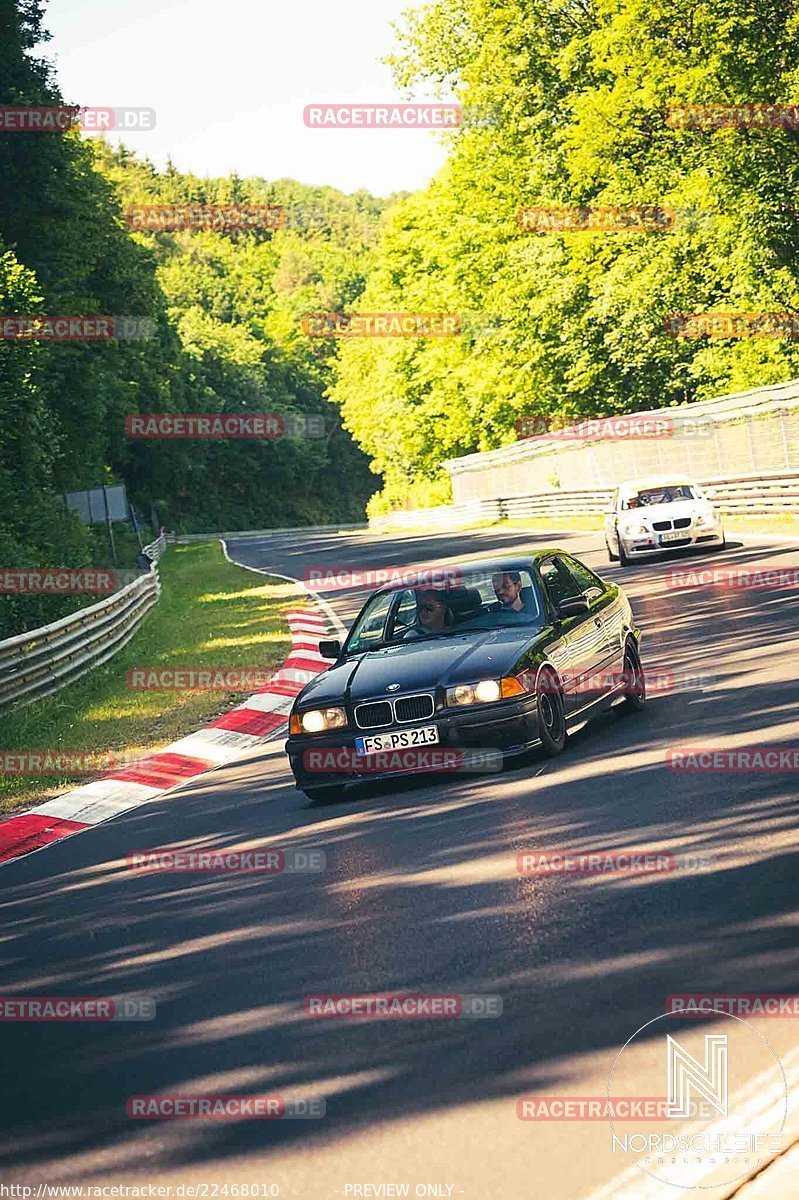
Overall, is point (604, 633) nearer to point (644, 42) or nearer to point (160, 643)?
point (160, 643)

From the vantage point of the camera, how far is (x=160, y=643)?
26531 millimetres

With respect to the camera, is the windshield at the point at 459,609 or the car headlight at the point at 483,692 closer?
the car headlight at the point at 483,692

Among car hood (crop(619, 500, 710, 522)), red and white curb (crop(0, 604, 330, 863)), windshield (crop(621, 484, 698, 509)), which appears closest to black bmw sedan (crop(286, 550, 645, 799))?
red and white curb (crop(0, 604, 330, 863))

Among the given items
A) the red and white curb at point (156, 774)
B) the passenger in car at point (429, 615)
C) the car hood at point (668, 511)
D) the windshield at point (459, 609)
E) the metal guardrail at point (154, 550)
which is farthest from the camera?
the metal guardrail at point (154, 550)

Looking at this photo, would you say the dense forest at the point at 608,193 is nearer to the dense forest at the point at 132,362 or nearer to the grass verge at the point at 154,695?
the dense forest at the point at 132,362

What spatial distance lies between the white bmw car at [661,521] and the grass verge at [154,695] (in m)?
6.09

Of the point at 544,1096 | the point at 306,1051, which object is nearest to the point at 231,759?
the point at 306,1051

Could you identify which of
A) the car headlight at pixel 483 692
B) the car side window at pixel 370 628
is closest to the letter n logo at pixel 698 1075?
the car headlight at pixel 483 692

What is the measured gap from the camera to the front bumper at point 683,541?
27.4 meters

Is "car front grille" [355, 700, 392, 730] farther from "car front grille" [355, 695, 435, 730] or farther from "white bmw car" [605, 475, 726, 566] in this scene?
"white bmw car" [605, 475, 726, 566]

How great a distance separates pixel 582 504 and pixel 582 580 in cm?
3445

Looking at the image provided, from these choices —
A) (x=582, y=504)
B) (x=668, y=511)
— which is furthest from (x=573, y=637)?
(x=582, y=504)

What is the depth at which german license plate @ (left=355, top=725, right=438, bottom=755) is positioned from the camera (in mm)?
10430

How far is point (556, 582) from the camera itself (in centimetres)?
1193
